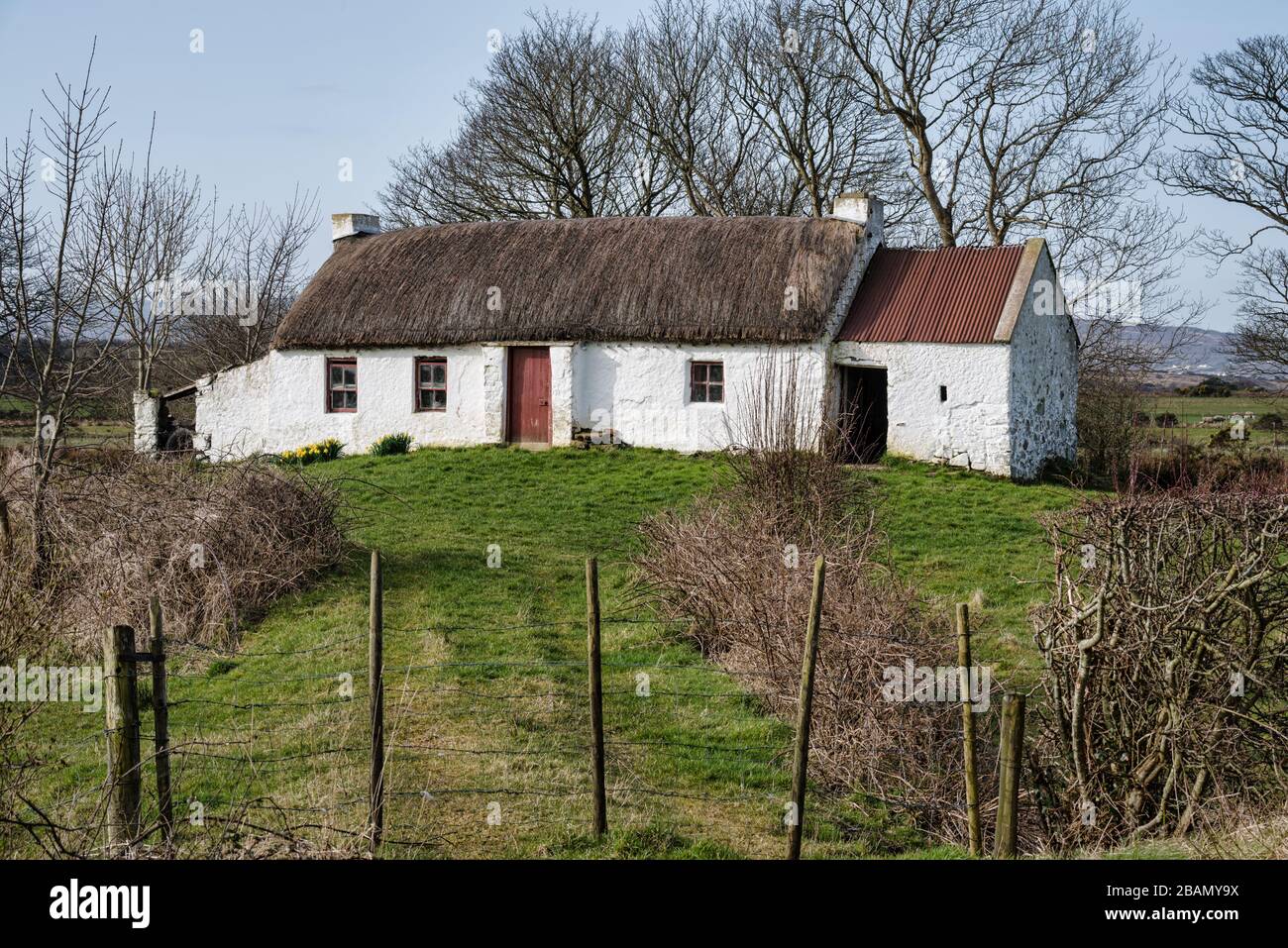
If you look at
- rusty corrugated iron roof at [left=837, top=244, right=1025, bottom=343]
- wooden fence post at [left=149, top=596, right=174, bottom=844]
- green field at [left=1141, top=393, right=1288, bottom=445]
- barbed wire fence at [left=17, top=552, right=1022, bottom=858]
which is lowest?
barbed wire fence at [left=17, top=552, right=1022, bottom=858]

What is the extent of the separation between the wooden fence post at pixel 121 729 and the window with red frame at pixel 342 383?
18644 mm

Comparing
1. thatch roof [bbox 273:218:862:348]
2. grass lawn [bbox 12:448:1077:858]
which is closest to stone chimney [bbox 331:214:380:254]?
thatch roof [bbox 273:218:862:348]

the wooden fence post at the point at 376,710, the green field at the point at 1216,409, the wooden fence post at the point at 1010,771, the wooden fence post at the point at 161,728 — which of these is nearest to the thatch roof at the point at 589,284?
the green field at the point at 1216,409

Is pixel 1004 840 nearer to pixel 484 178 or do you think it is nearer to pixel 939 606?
pixel 939 606

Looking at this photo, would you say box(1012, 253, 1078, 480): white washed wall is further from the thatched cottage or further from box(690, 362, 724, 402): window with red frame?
box(690, 362, 724, 402): window with red frame

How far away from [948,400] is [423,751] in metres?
14.7

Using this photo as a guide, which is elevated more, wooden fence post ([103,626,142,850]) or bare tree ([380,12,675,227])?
bare tree ([380,12,675,227])

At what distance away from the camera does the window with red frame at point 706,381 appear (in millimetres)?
22219

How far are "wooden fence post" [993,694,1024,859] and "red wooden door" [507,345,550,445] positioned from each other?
17226 mm

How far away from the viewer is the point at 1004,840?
618 cm

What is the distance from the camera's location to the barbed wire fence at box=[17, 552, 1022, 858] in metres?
6.36

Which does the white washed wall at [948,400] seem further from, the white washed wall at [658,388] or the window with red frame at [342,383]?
the window with red frame at [342,383]

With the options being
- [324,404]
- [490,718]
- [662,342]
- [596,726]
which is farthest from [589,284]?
[596,726]
